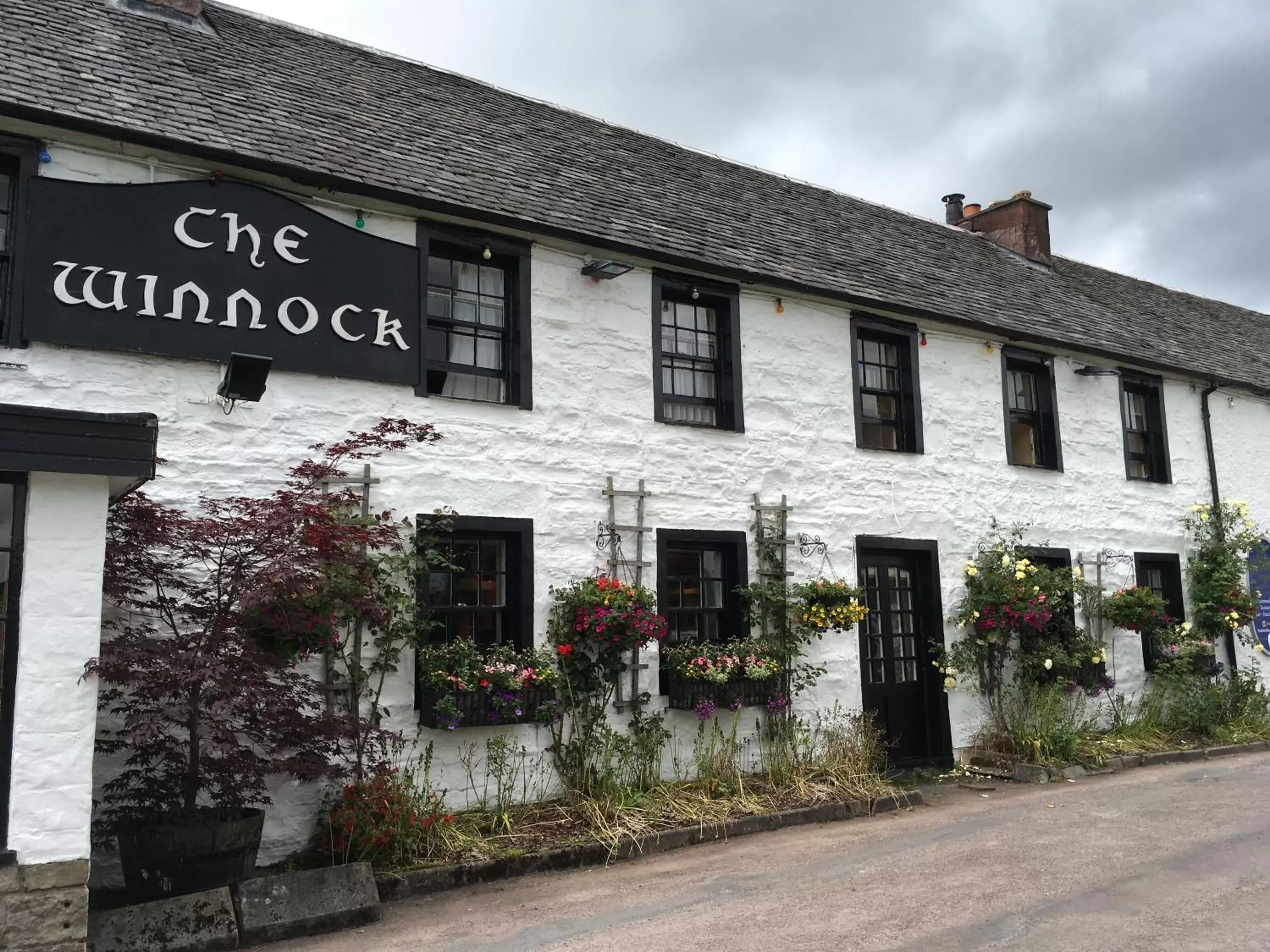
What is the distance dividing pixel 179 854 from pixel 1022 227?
14.6 metres

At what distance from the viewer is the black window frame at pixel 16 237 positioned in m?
6.92

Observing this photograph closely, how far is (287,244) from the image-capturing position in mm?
8078

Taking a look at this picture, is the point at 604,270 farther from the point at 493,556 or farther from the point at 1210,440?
the point at 1210,440

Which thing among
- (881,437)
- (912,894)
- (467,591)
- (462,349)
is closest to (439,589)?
(467,591)

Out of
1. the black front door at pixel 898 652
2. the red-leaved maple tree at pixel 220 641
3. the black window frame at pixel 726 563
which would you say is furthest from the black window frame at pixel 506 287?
the black front door at pixel 898 652

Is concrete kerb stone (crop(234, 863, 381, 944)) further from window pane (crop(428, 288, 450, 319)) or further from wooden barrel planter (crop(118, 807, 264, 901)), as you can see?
window pane (crop(428, 288, 450, 319))

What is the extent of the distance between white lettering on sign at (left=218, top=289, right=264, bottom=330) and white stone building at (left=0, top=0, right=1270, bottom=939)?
3cm

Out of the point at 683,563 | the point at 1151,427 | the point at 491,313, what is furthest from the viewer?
the point at 1151,427

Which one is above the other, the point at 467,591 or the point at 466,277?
the point at 466,277

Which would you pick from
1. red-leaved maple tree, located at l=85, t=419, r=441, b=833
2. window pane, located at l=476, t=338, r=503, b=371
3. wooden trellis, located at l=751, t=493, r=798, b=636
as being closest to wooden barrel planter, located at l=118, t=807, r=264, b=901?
red-leaved maple tree, located at l=85, t=419, r=441, b=833

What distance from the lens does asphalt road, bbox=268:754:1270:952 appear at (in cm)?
571

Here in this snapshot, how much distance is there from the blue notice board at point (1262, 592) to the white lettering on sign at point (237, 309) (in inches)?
533

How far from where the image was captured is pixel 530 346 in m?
9.19

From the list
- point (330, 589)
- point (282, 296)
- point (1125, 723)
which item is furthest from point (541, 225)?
point (1125, 723)
